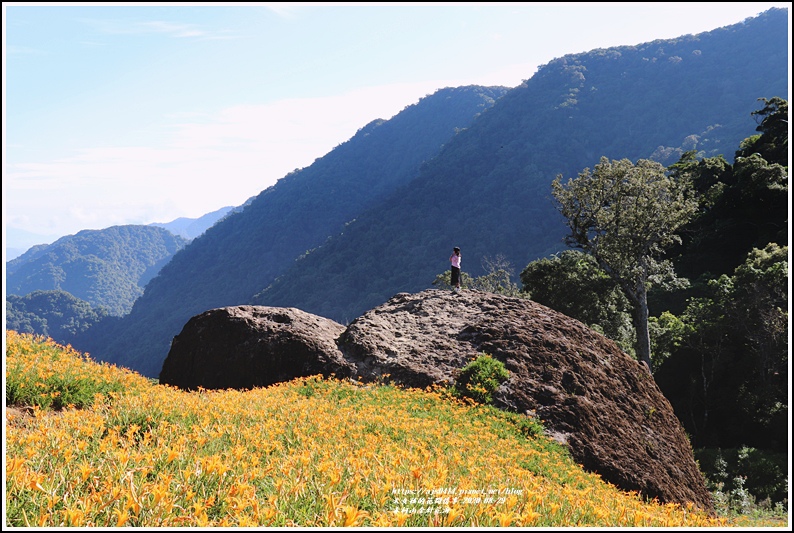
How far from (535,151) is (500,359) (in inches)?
6073

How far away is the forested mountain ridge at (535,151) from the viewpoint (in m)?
133

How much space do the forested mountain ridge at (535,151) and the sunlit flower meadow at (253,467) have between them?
368 feet

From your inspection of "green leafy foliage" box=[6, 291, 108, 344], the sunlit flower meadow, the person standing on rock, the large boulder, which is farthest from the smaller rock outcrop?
"green leafy foliage" box=[6, 291, 108, 344]

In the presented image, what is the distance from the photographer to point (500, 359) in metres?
11.2

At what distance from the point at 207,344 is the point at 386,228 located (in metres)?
142

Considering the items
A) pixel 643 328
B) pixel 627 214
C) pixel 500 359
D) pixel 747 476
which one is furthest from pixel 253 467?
pixel 627 214

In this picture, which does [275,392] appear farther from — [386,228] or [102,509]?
[386,228]

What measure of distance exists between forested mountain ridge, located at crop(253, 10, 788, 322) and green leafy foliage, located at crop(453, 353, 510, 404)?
10863 centimetres

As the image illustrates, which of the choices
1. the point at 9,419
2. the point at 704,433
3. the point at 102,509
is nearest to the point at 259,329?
the point at 9,419

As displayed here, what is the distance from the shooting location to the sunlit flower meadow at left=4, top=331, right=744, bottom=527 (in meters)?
3.07

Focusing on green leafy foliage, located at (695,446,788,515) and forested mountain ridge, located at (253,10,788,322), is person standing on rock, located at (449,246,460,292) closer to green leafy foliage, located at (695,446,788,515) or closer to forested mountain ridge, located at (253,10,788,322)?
green leafy foliage, located at (695,446,788,515)

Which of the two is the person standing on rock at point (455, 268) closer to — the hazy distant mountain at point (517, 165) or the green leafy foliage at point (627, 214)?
the green leafy foliage at point (627, 214)

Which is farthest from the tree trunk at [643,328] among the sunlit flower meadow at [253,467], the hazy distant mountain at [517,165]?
the hazy distant mountain at [517,165]

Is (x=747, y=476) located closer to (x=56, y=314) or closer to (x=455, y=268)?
(x=455, y=268)
